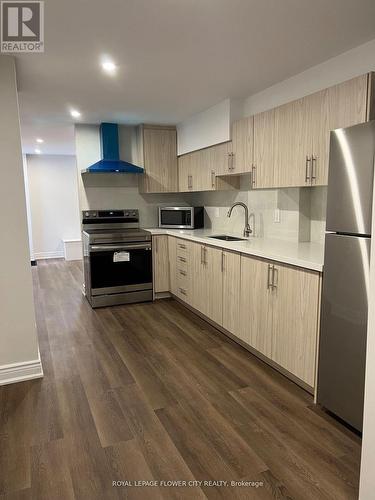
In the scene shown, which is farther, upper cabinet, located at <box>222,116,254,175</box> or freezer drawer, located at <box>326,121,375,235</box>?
upper cabinet, located at <box>222,116,254,175</box>

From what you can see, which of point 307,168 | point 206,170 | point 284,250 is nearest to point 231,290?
point 284,250

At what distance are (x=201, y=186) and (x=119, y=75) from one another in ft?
5.76

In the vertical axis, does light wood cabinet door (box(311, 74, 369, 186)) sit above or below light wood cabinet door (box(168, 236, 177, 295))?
above

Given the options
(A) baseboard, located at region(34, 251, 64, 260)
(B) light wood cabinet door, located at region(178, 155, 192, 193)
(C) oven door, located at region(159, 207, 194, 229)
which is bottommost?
(A) baseboard, located at region(34, 251, 64, 260)

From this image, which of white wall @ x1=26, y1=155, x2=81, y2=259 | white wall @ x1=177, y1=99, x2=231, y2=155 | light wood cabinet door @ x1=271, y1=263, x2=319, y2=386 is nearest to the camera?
light wood cabinet door @ x1=271, y1=263, x2=319, y2=386

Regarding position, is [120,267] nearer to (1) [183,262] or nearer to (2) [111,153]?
(1) [183,262]

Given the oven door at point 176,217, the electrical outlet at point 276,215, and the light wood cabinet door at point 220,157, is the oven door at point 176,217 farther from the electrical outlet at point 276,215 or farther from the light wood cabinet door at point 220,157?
the electrical outlet at point 276,215

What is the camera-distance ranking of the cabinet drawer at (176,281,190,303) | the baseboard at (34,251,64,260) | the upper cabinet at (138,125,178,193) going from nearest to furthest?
1. the cabinet drawer at (176,281,190,303)
2. the upper cabinet at (138,125,178,193)
3. the baseboard at (34,251,64,260)

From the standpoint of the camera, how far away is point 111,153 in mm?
4680

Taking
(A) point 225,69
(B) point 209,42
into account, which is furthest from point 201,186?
(B) point 209,42

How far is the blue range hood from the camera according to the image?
Answer: 452 cm

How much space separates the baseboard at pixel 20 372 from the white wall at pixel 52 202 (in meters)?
5.67

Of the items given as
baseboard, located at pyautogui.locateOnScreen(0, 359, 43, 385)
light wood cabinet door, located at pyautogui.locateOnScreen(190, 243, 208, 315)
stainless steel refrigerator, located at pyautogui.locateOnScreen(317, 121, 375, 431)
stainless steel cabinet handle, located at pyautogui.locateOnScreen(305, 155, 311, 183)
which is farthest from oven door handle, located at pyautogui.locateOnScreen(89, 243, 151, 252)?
stainless steel refrigerator, located at pyautogui.locateOnScreen(317, 121, 375, 431)

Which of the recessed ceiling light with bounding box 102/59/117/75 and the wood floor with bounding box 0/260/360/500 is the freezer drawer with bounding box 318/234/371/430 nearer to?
the wood floor with bounding box 0/260/360/500
